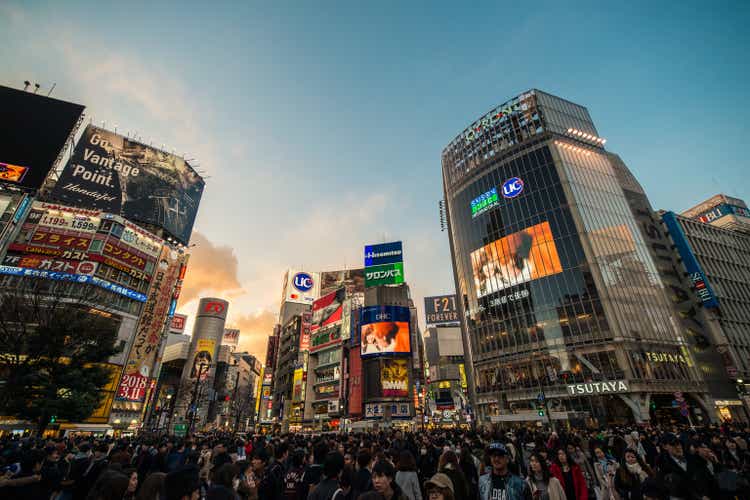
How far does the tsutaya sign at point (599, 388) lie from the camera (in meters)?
40.2

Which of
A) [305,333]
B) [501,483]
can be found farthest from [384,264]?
[501,483]

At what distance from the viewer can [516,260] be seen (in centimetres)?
5556

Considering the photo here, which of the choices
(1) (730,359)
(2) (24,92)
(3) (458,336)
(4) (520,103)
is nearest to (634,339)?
(1) (730,359)

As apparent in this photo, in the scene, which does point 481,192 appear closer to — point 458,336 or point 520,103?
point 520,103

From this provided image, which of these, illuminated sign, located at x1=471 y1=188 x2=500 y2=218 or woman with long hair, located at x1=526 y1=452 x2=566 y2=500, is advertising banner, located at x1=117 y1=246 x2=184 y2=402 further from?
illuminated sign, located at x1=471 y1=188 x2=500 y2=218

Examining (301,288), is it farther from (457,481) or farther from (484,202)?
(457,481)

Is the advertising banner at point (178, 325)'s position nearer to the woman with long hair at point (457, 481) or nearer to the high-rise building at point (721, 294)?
the high-rise building at point (721, 294)

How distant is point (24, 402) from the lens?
26.9 meters

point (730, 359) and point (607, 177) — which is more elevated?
point (607, 177)

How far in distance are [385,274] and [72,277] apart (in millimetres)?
45275

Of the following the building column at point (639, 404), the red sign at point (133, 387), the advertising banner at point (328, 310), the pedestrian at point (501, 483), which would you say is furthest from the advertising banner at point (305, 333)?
the pedestrian at point (501, 483)

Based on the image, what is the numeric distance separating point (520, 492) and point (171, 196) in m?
64.9

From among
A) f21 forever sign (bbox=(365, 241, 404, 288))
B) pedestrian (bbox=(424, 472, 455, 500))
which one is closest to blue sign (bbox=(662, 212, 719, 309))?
f21 forever sign (bbox=(365, 241, 404, 288))

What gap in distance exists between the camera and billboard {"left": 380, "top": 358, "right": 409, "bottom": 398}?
183 ft
